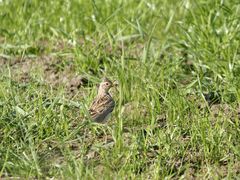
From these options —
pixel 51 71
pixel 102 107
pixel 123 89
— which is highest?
pixel 102 107

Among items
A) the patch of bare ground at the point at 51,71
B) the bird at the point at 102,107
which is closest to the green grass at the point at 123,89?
the patch of bare ground at the point at 51,71

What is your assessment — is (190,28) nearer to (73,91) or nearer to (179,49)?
(179,49)

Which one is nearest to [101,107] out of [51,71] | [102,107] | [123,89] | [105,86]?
[102,107]

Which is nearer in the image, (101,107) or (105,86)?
(101,107)

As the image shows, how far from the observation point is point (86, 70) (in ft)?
29.9

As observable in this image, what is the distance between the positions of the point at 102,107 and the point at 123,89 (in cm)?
82

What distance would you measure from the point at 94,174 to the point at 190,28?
360cm

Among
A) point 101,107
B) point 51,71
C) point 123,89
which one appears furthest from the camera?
point 51,71

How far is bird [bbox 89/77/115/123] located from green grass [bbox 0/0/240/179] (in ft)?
0.43

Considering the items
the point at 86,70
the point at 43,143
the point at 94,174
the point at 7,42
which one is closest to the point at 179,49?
the point at 86,70

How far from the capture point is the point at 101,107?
7508mm

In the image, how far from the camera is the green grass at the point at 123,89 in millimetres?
6699

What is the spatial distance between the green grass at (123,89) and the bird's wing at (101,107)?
13 centimetres

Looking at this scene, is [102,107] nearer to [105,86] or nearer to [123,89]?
[105,86]
